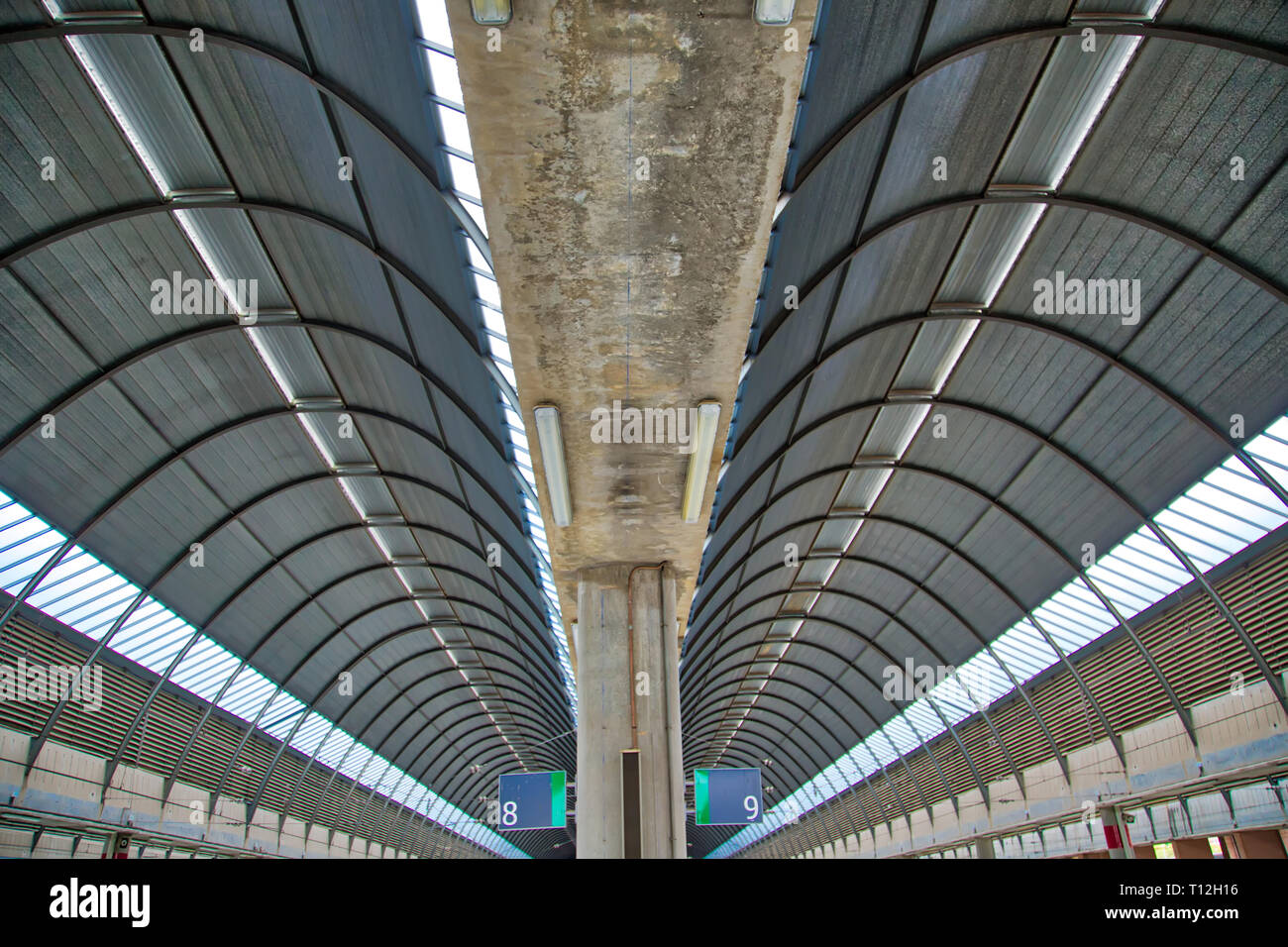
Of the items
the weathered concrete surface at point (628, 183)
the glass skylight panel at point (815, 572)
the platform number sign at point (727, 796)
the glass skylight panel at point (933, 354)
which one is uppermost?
the glass skylight panel at point (933, 354)

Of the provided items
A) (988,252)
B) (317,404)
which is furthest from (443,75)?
(988,252)

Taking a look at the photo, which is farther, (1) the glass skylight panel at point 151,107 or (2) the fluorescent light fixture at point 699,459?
(1) the glass skylight panel at point 151,107

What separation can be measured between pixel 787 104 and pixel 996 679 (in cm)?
3592

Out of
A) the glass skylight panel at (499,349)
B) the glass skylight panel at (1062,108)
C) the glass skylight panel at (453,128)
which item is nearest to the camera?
the glass skylight panel at (1062,108)

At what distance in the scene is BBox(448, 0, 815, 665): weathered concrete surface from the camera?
751 centimetres

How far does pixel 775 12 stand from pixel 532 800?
3506 centimetres

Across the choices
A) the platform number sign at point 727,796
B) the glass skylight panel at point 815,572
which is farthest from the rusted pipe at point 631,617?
the glass skylight panel at point 815,572

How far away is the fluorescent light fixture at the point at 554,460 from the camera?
12.7m

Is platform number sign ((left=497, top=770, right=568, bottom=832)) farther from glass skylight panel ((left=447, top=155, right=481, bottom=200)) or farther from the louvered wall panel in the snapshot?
glass skylight panel ((left=447, top=155, right=481, bottom=200))

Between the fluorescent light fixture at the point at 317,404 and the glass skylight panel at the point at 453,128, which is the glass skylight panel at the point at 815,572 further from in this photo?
the glass skylight panel at the point at 453,128

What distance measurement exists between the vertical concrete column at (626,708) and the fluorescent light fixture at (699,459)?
9.49 ft

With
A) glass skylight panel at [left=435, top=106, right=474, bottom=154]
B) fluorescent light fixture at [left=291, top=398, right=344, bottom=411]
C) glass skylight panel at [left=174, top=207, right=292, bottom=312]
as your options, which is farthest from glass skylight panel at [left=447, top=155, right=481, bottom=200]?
fluorescent light fixture at [left=291, top=398, right=344, bottom=411]

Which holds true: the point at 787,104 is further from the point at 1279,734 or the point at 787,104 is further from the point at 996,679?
the point at 996,679

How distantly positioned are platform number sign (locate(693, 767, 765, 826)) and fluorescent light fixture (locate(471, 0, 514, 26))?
30.4m
